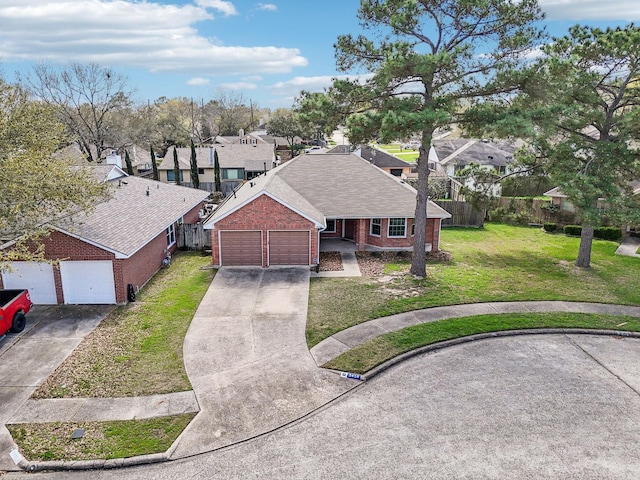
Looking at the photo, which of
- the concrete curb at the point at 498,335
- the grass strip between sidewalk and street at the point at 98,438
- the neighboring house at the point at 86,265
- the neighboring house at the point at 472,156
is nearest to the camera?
the grass strip between sidewalk and street at the point at 98,438

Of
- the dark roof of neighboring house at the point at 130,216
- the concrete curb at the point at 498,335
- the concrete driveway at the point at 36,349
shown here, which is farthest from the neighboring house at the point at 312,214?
the concrete curb at the point at 498,335

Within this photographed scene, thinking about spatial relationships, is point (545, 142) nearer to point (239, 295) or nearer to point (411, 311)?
point (411, 311)

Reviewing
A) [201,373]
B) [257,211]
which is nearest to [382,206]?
[257,211]

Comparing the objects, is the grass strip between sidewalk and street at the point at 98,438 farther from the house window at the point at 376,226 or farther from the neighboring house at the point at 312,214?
the house window at the point at 376,226

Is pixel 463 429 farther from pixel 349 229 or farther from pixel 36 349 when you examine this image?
pixel 349 229

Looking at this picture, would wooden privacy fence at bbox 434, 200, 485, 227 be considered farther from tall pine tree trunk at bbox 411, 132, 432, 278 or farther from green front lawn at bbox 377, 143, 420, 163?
green front lawn at bbox 377, 143, 420, 163

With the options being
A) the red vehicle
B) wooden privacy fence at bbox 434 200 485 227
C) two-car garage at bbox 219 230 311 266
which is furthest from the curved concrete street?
wooden privacy fence at bbox 434 200 485 227

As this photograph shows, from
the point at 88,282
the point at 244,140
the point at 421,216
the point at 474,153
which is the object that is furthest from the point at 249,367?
the point at 244,140
